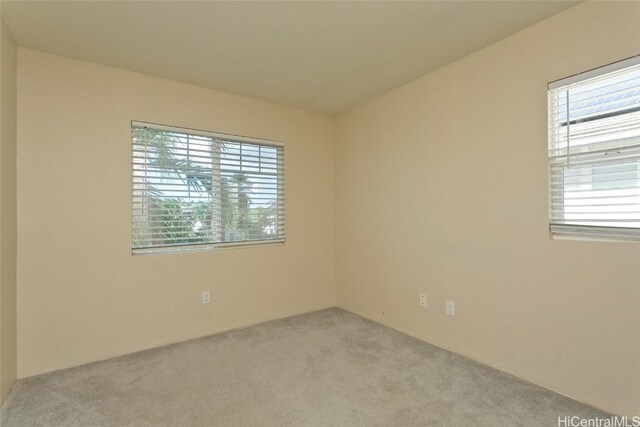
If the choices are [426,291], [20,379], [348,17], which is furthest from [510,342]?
[20,379]

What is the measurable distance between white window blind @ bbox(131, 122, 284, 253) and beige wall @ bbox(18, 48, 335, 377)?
0.10m

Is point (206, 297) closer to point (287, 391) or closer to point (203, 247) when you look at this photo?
point (203, 247)

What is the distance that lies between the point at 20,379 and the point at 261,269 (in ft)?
6.39

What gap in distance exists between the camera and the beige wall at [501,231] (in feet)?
5.96

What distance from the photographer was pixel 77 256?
2.47 metres

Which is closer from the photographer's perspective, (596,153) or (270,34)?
(596,153)

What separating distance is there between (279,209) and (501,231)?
2.15 m

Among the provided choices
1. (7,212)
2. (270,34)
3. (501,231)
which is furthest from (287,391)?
(270,34)

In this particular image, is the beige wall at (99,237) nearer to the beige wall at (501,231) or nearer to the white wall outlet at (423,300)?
the beige wall at (501,231)

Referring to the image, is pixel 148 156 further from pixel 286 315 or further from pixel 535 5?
pixel 535 5

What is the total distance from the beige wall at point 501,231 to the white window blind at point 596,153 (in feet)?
0.23

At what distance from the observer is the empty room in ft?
6.10

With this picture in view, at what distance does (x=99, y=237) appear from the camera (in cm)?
256

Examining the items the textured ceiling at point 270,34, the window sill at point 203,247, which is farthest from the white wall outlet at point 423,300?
the textured ceiling at point 270,34
